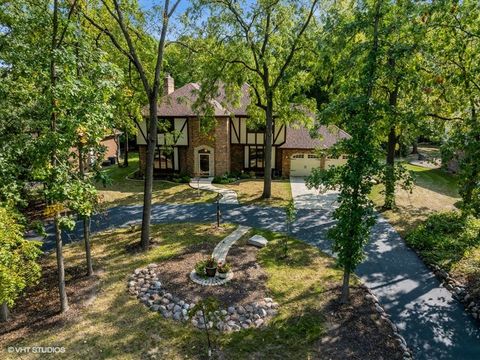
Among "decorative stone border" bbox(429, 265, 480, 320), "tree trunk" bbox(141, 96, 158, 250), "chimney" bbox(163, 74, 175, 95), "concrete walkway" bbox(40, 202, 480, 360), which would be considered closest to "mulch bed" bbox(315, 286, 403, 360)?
"concrete walkway" bbox(40, 202, 480, 360)

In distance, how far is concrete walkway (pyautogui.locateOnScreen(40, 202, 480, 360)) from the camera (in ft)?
30.6

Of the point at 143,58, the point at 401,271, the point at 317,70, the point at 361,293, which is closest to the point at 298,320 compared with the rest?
the point at 361,293

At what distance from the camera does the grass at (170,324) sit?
8648mm

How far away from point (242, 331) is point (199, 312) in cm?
149

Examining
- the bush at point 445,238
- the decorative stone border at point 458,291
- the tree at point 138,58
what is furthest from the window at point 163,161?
the decorative stone border at point 458,291

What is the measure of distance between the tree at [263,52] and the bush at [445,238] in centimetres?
967

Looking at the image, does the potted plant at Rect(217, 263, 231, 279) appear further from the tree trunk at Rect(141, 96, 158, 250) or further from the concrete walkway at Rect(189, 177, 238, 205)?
the concrete walkway at Rect(189, 177, 238, 205)

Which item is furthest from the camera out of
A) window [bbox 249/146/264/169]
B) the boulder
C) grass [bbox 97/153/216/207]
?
window [bbox 249/146/264/169]

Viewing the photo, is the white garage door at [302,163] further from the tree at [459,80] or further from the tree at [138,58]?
the tree at [138,58]

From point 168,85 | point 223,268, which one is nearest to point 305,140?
point 168,85

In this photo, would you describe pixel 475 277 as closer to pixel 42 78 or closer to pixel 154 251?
pixel 154 251

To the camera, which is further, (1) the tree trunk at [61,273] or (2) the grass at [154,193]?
(2) the grass at [154,193]

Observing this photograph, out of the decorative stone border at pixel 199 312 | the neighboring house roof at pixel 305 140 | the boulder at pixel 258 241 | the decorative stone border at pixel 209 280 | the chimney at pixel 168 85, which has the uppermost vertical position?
the chimney at pixel 168 85

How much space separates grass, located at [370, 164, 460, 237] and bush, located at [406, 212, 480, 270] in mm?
884
